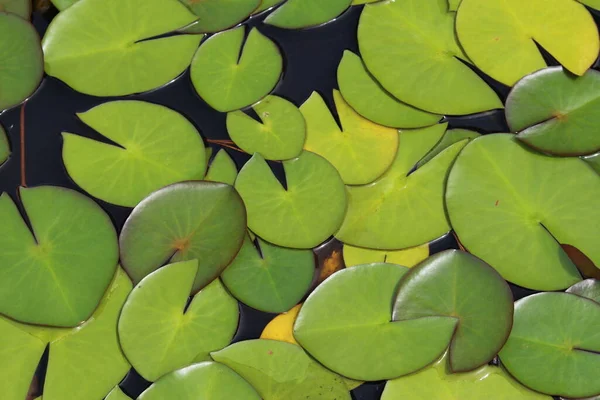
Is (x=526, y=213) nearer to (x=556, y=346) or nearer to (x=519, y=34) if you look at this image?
(x=556, y=346)

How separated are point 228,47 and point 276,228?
0.44m

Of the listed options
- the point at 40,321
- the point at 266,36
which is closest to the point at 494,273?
the point at 266,36

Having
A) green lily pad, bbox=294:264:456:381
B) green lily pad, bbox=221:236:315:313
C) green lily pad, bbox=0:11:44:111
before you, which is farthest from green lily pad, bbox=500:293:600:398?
green lily pad, bbox=0:11:44:111

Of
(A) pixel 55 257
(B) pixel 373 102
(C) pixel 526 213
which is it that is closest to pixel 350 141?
(B) pixel 373 102

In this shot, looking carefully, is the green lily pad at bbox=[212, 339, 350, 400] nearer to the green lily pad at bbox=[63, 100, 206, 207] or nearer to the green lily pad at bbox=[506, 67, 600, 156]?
the green lily pad at bbox=[63, 100, 206, 207]

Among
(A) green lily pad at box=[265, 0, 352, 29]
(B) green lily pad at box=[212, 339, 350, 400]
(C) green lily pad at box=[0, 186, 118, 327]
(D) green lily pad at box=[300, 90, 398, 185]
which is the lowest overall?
(B) green lily pad at box=[212, 339, 350, 400]

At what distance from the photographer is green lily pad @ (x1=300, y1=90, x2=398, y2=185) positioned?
4.00 feet

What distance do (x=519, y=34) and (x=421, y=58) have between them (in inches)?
9.1

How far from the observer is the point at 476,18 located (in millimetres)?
1293

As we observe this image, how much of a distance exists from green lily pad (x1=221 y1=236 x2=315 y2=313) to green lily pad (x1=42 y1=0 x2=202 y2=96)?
0.45 meters

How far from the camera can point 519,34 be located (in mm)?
1289

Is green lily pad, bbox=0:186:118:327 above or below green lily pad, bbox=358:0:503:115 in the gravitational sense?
below

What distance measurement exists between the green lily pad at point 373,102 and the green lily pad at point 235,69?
0.16 meters

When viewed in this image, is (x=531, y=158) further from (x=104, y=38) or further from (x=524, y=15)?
(x=104, y=38)
